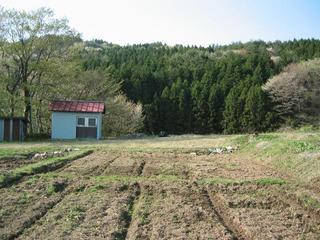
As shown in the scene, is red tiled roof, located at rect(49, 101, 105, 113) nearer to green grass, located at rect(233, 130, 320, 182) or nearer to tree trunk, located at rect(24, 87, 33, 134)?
tree trunk, located at rect(24, 87, 33, 134)

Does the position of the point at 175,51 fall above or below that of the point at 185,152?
above

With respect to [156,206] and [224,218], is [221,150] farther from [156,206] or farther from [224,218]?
[224,218]

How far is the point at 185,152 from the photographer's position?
2583 centimetres

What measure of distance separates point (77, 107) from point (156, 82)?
43.6 m

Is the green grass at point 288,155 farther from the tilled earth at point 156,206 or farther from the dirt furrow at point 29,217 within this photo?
the dirt furrow at point 29,217

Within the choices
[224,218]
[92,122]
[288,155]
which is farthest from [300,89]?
[224,218]

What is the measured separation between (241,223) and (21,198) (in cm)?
527

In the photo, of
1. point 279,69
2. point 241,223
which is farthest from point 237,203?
point 279,69

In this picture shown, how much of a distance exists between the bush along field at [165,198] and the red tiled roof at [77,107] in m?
16.1

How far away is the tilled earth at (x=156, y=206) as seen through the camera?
9125mm

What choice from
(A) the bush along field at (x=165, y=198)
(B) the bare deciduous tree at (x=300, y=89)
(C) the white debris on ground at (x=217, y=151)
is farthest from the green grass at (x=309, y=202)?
(B) the bare deciduous tree at (x=300, y=89)

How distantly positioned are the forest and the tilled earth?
26302 mm

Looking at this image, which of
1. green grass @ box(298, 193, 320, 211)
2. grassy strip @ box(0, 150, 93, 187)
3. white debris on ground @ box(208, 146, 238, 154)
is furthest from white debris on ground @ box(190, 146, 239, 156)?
green grass @ box(298, 193, 320, 211)

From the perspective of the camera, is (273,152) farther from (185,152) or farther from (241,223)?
(241,223)
